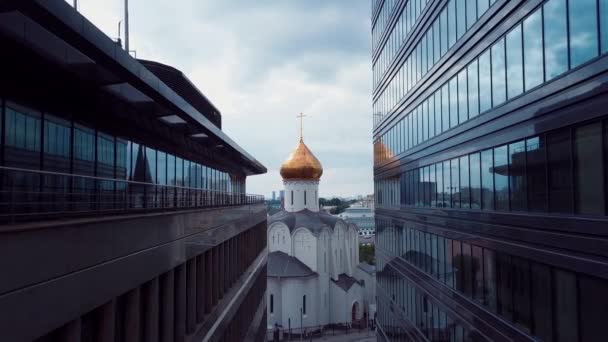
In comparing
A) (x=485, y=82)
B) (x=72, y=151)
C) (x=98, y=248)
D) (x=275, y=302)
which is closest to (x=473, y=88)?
(x=485, y=82)

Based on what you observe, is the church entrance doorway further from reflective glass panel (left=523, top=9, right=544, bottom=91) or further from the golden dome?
reflective glass panel (left=523, top=9, right=544, bottom=91)

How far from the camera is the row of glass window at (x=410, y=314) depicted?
57.4 ft

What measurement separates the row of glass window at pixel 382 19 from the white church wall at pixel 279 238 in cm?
3047

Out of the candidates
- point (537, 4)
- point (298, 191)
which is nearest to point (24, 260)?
point (537, 4)

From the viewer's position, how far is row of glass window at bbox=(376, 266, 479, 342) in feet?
57.4

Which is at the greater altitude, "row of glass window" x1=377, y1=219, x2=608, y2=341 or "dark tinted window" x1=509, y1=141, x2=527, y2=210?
"dark tinted window" x1=509, y1=141, x2=527, y2=210

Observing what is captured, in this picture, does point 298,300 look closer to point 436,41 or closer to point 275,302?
point 275,302

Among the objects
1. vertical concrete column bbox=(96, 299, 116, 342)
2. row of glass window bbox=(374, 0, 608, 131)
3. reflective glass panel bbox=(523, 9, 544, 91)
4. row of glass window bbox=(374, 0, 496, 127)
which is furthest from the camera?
row of glass window bbox=(374, 0, 496, 127)

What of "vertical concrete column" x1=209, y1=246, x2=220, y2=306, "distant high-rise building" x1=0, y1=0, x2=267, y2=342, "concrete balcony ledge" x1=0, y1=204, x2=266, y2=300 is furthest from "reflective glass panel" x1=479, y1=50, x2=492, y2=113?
"vertical concrete column" x1=209, y1=246, x2=220, y2=306

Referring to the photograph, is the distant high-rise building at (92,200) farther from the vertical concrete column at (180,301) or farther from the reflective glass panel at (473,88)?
the reflective glass panel at (473,88)

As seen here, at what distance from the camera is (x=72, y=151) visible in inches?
381

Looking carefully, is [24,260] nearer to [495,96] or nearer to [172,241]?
[172,241]

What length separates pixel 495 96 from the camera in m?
13.3

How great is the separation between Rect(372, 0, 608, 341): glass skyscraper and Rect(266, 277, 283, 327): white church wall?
29.8 m
